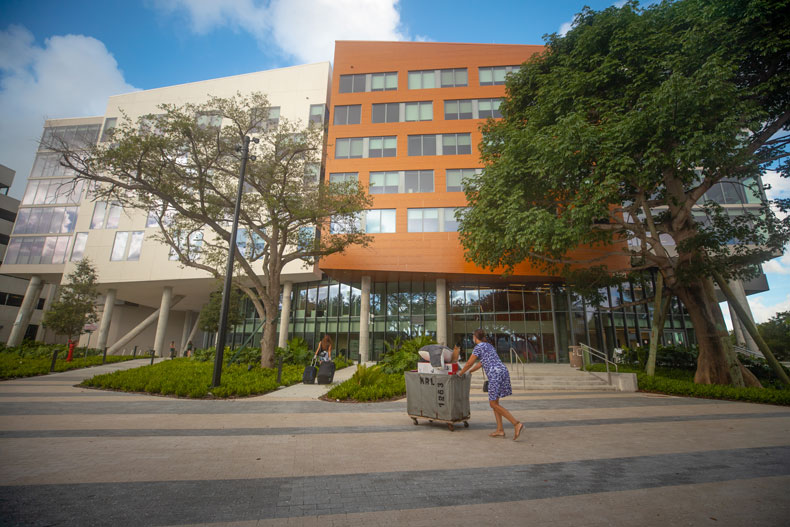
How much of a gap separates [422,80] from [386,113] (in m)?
3.89

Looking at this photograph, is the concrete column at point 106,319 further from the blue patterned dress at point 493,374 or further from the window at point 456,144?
the blue patterned dress at point 493,374

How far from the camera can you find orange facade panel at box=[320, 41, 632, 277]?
22.5 meters

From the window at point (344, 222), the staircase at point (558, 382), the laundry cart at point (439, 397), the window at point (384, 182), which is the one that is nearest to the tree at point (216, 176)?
the window at point (344, 222)

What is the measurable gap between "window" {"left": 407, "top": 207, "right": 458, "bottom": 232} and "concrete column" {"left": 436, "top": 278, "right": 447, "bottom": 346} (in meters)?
3.61

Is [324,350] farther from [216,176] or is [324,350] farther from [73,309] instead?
[73,309]

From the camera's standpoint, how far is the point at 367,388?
10.3 metres

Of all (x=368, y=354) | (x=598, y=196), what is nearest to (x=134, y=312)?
(x=368, y=354)

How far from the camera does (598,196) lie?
1143cm

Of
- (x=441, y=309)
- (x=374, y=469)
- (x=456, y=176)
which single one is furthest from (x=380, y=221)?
(x=374, y=469)

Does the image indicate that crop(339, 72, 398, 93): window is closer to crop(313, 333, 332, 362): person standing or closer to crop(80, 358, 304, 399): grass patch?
crop(313, 333, 332, 362): person standing

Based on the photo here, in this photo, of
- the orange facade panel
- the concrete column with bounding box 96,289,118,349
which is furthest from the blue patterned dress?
the concrete column with bounding box 96,289,118,349

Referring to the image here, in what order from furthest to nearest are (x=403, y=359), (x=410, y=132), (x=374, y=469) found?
1. (x=410, y=132)
2. (x=403, y=359)
3. (x=374, y=469)

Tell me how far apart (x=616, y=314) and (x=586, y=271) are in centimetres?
1081

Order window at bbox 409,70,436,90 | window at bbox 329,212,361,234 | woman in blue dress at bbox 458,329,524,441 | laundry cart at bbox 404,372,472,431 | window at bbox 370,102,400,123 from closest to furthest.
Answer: woman in blue dress at bbox 458,329,524,441, laundry cart at bbox 404,372,472,431, window at bbox 329,212,361,234, window at bbox 370,102,400,123, window at bbox 409,70,436,90
